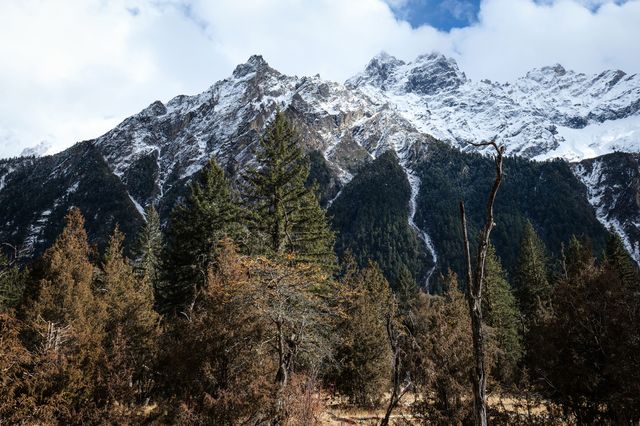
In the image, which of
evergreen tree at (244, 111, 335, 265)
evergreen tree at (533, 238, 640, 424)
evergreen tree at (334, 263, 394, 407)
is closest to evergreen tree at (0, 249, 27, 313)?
evergreen tree at (244, 111, 335, 265)

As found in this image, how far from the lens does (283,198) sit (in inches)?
1063

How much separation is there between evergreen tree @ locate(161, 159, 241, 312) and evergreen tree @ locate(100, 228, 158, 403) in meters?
3.19

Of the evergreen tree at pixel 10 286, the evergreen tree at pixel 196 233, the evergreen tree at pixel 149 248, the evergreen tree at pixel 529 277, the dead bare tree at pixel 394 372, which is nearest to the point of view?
the dead bare tree at pixel 394 372

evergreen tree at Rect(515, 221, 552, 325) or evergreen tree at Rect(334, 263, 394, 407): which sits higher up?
evergreen tree at Rect(515, 221, 552, 325)

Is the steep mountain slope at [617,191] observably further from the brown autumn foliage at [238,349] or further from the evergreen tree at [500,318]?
the brown autumn foliage at [238,349]

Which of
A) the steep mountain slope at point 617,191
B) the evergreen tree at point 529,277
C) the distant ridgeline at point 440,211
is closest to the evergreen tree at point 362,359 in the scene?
the evergreen tree at point 529,277

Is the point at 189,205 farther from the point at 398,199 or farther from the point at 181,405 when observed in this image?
the point at 398,199

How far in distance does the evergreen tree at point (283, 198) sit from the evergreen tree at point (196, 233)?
2.14 meters

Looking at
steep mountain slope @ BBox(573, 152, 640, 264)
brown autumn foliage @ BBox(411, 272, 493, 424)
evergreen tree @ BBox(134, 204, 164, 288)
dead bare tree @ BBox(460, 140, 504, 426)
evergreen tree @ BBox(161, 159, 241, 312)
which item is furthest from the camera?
steep mountain slope @ BBox(573, 152, 640, 264)

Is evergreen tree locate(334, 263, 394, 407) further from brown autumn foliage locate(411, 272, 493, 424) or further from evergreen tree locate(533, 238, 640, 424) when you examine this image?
evergreen tree locate(533, 238, 640, 424)

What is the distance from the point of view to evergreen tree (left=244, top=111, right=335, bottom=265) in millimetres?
26328

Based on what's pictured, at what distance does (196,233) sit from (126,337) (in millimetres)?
11677

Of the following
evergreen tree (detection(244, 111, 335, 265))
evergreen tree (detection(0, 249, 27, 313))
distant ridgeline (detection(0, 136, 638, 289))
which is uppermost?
distant ridgeline (detection(0, 136, 638, 289))

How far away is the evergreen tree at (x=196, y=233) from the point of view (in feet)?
91.6
